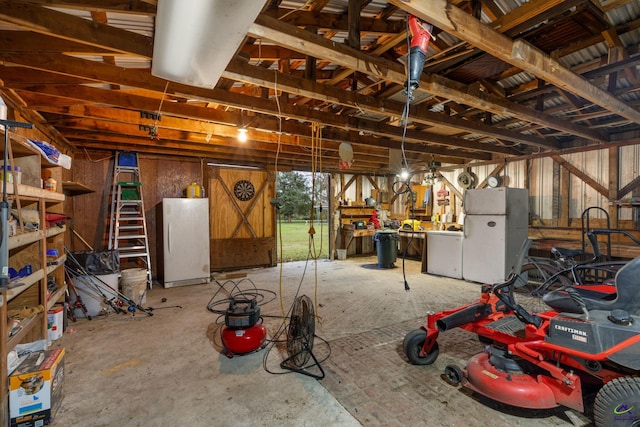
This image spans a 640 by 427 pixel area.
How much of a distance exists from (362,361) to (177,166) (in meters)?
5.49

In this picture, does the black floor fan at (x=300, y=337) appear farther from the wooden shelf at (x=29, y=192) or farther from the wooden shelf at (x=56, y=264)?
the wooden shelf at (x=56, y=264)

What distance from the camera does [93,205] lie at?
18.1ft

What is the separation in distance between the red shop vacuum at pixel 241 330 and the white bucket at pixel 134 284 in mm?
2277

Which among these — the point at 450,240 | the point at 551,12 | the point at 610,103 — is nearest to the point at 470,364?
the point at 551,12

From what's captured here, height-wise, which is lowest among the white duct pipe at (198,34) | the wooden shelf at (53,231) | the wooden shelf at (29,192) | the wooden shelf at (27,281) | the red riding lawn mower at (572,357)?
the red riding lawn mower at (572,357)

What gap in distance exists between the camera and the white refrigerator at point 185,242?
5.30 metres

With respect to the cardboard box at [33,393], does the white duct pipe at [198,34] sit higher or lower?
higher

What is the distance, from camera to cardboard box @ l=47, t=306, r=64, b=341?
10.2 ft

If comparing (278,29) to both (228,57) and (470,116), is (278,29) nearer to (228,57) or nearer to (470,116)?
(228,57)

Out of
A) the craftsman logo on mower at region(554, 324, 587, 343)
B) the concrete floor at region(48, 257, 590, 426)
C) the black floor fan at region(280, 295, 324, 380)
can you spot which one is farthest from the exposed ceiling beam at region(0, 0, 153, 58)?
the craftsman logo on mower at region(554, 324, 587, 343)

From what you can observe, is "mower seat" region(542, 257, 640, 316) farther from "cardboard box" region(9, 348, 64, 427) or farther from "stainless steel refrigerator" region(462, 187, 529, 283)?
"cardboard box" region(9, 348, 64, 427)

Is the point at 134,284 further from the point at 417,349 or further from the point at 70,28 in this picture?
the point at 417,349

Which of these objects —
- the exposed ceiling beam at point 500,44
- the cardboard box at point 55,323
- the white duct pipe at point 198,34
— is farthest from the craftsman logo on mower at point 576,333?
the cardboard box at point 55,323

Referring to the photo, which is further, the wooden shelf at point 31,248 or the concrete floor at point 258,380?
Result: the wooden shelf at point 31,248
